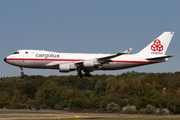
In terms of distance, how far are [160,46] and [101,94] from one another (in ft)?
253

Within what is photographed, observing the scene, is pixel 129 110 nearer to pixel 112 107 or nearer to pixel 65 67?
pixel 112 107

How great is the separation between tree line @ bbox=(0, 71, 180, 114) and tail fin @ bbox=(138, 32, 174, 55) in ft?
163

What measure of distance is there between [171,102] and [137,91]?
30112 mm

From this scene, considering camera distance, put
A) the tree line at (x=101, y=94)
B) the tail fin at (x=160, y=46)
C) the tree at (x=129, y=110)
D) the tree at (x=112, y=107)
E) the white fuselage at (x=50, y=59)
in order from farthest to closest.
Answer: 1. the tree line at (x=101, y=94)
2. the tree at (x=112, y=107)
3. the tree at (x=129, y=110)
4. the tail fin at (x=160, y=46)
5. the white fuselage at (x=50, y=59)

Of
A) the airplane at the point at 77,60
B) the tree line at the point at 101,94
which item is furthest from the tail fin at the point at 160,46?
the tree line at the point at 101,94

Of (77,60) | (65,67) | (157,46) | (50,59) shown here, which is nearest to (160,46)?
(157,46)

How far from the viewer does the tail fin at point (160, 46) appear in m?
52.5

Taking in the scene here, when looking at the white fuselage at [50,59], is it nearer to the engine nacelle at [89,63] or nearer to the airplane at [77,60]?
the airplane at [77,60]

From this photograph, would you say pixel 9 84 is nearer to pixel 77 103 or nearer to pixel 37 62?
pixel 77 103

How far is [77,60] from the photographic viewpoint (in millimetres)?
48000

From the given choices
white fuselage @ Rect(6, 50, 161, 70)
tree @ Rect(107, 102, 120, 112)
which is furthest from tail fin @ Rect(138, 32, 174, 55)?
tree @ Rect(107, 102, 120, 112)

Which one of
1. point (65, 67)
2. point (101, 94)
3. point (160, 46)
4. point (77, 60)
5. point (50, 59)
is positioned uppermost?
point (160, 46)

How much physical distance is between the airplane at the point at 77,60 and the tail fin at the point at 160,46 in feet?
5.94

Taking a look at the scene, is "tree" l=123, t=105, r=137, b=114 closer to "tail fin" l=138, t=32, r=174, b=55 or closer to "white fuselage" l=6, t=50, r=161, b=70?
"tail fin" l=138, t=32, r=174, b=55
